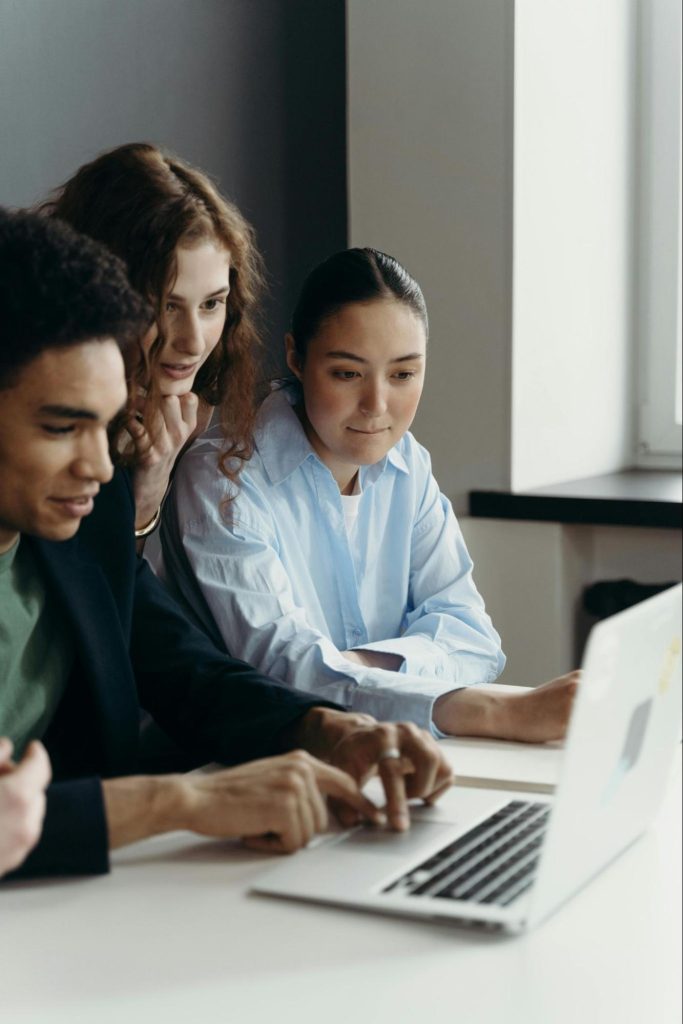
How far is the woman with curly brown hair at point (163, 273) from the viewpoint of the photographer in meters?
1.71

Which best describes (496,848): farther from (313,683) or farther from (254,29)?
(254,29)

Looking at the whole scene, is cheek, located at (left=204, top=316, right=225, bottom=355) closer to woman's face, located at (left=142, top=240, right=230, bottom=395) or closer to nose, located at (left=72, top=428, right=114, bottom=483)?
woman's face, located at (left=142, top=240, right=230, bottom=395)

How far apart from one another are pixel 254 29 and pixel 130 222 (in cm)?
122

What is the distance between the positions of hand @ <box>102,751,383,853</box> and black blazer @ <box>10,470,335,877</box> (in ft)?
0.82

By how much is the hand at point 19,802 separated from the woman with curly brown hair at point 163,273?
83 cm

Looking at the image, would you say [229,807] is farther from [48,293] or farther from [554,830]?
[48,293]

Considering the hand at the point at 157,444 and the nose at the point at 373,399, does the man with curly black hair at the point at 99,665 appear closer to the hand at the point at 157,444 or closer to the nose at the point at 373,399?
the hand at the point at 157,444

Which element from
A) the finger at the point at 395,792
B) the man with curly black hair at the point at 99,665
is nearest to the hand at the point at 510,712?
the man with curly black hair at the point at 99,665

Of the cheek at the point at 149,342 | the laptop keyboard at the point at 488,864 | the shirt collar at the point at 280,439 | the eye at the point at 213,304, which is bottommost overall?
the laptop keyboard at the point at 488,864

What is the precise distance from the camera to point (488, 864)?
1.07m

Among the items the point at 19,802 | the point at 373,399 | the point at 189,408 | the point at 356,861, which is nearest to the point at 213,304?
the point at 189,408

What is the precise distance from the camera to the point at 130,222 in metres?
1.72

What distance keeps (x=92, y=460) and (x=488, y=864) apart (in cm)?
47

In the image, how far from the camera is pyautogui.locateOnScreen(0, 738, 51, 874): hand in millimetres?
891
